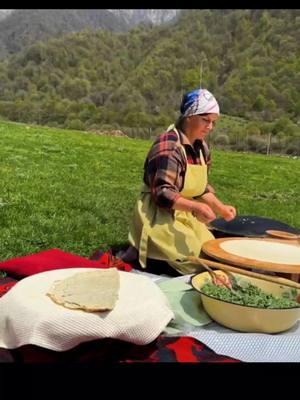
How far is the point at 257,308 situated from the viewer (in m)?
1.64

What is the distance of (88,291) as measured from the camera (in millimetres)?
1542

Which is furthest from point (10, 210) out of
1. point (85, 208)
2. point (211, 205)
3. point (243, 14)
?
point (243, 14)

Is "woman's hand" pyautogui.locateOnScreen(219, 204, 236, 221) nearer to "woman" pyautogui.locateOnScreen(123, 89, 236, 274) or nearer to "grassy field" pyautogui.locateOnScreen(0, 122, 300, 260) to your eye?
"woman" pyautogui.locateOnScreen(123, 89, 236, 274)

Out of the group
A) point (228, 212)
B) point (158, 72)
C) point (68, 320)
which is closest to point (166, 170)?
point (228, 212)

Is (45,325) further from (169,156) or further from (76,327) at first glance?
(169,156)

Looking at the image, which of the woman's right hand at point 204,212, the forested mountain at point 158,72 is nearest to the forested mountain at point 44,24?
the forested mountain at point 158,72

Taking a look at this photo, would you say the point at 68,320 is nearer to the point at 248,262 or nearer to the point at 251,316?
the point at 251,316

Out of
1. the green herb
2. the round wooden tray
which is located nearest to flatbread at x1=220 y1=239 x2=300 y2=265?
the round wooden tray

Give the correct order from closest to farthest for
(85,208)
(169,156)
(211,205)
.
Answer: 1. (169,156)
2. (211,205)
3. (85,208)

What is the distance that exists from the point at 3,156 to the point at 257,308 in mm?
6035

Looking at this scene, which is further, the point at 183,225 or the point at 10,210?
the point at 10,210

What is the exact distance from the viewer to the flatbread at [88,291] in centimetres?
146

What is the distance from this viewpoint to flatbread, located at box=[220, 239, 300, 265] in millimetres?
1980
